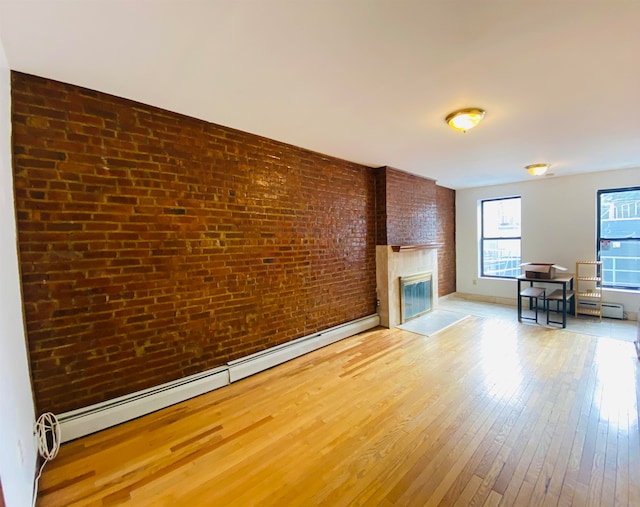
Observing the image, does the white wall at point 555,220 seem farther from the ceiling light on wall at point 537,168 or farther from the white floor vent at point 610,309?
the ceiling light on wall at point 537,168

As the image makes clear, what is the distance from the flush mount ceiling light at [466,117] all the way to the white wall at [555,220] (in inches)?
154

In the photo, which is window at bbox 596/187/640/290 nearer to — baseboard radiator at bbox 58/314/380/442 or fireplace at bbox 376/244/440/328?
fireplace at bbox 376/244/440/328

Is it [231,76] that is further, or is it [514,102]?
[514,102]

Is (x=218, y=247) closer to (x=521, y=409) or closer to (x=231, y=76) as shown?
(x=231, y=76)

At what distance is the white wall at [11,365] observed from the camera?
3.97ft

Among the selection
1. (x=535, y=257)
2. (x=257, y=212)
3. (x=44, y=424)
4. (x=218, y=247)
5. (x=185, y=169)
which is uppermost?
(x=185, y=169)

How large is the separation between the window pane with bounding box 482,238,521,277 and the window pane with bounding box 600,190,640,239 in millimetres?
1266

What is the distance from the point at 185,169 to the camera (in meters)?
2.44

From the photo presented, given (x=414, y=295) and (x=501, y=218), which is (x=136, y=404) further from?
(x=501, y=218)

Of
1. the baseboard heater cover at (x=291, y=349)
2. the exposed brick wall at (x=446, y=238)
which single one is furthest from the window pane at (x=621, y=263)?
the baseboard heater cover at (x=291, y=349)

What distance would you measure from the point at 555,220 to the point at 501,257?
116cm

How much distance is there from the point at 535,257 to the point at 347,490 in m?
5.62

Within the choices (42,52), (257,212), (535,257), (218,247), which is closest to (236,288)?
(218,247)

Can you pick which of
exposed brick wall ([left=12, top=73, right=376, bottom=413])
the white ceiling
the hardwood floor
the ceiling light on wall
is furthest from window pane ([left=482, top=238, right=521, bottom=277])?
exposed brick wall ([left=12, top=73, right=376, bottom=413])
